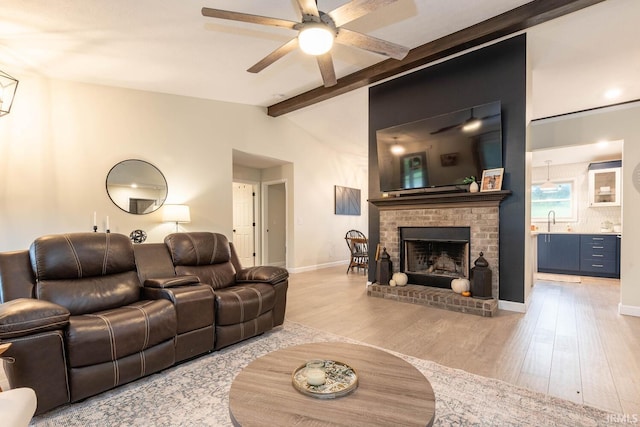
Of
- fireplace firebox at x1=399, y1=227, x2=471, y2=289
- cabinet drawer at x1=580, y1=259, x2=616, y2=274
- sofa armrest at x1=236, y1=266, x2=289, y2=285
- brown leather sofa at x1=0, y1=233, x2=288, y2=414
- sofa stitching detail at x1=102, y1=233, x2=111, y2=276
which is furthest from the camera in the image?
cabinet drawer at x1=580, y1=259, x2=616, y2=274

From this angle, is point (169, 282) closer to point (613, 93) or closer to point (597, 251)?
point (613, 93)

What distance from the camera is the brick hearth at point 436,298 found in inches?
136

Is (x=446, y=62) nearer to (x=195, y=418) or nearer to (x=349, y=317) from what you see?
(x=349, y=317)

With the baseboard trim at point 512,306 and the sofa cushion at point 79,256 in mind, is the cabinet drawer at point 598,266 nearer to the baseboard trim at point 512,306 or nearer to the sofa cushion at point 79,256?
the baseboard trim at point 512,306

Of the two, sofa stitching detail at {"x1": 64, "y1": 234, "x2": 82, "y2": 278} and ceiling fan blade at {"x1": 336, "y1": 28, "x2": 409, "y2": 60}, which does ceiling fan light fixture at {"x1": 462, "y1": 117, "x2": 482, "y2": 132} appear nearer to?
ceiling fan blade at {"x1": 336, "y1": 28, "x2": 409, "y2": 60}

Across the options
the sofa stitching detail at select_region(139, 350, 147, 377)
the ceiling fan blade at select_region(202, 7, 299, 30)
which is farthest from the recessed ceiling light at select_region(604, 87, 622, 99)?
the sofa stitching detail at select_region(139, 350, 147, 377)

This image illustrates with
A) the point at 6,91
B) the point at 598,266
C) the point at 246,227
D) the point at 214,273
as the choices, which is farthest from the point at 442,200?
the point at 246,227

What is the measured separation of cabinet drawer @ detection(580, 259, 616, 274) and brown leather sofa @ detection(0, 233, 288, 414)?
20.5 feet

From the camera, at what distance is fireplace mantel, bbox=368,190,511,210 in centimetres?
361

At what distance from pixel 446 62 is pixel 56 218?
17.4 ft

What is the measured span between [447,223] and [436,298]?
0.98 m

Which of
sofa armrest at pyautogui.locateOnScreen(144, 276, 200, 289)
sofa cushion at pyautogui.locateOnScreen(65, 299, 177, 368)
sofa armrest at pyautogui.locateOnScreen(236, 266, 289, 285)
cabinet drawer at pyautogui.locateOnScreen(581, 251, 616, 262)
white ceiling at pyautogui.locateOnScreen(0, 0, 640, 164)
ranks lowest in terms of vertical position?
cabinet drawer at pyautogui.locateOnScreen(581, 251, 616, 262)

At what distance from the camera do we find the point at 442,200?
4.04 m

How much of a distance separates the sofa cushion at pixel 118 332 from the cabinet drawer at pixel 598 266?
727 cm
